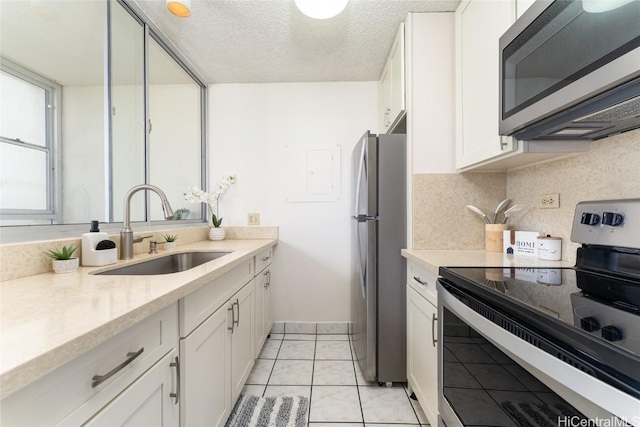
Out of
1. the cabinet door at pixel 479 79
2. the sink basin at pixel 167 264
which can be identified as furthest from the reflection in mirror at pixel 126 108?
the cabinet door at pixel 479 79

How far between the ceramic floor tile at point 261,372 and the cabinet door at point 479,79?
1.85 metres

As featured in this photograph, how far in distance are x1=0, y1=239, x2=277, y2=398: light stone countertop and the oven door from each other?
2.92 feet

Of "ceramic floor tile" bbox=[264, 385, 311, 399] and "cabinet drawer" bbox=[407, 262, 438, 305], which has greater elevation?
"cabinet drawer" bbox=[407, 262, 438, 305]

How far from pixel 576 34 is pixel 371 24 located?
131 cm

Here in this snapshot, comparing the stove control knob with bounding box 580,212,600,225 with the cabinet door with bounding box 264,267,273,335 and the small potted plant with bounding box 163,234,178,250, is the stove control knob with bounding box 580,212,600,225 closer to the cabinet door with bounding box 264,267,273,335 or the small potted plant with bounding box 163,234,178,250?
the cabinet door with bounding box 264,267,273,335

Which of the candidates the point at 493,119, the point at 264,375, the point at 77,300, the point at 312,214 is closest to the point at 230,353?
the point at 264,375

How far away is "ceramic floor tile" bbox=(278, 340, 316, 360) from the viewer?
2154mm

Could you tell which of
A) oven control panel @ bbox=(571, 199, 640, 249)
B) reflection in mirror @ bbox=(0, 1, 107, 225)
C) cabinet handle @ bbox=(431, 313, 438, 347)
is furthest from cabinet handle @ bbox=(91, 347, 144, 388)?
oven control panel @ bbox=(571, 199, 640, 249)

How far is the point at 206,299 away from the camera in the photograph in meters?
1.13

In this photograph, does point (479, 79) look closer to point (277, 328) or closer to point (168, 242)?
point (168, 242)

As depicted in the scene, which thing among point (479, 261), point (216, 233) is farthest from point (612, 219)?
point (216, 233)

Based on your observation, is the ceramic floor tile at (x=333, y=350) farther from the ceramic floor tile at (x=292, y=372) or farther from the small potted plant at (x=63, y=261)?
the small potted plant at (x=63, y=261)

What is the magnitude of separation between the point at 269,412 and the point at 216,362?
0.56 meters

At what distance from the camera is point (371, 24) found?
183 centimetres
